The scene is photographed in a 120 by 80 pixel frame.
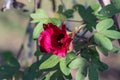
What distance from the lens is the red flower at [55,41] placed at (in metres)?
1.17

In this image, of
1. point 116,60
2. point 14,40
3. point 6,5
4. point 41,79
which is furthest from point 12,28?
point 41,79

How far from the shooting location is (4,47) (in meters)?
4.86

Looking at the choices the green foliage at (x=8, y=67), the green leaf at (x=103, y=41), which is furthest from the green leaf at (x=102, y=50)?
the green foliage at (x=8, y=67)

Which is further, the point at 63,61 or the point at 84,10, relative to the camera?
the point at 84,10

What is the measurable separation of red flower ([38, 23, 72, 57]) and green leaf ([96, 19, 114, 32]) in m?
0.16

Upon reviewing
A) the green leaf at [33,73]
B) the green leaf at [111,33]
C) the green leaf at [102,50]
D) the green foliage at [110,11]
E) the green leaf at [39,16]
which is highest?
the green foliage at [110,11]

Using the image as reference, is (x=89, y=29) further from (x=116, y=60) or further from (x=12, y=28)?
(x=12, y=28)

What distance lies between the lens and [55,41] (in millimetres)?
1183

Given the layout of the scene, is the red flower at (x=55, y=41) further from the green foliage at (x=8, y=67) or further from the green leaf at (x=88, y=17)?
the green foliage at (x=8, y=67)

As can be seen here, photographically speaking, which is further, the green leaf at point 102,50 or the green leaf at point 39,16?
the green leaf at point 39,16

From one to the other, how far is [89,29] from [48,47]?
258mm

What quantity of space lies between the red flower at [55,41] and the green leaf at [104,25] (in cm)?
16

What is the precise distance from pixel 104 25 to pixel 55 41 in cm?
21

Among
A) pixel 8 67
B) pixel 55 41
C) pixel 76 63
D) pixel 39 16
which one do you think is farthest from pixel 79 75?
pixel 8 67
